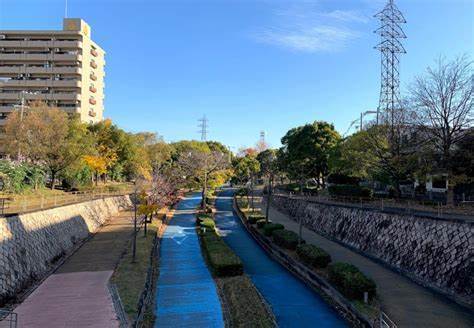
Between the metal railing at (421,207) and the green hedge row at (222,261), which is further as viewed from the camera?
the green hedge row at (222,261)

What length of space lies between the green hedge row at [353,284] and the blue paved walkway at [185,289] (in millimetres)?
5421

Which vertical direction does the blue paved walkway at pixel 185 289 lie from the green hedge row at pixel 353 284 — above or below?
below

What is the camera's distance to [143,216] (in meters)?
31.9

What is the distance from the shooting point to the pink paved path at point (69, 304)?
12.8 metres

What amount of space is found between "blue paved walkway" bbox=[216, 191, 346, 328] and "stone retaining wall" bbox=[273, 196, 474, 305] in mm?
4998

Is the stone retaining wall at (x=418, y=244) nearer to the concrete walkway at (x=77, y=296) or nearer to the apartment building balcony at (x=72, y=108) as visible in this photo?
the concrete walkway at (x=77, y=296)

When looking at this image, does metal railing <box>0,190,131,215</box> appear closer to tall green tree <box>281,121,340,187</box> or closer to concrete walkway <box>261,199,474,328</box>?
concrete walkway <box>261,199,474,328</box>

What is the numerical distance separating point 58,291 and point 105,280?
7.19ft

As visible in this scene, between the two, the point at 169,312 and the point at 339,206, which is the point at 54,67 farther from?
the point at 169,312

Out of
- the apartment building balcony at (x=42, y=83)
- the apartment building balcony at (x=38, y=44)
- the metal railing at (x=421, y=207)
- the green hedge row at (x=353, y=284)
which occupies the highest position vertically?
the apartment building balcony at (x=38, y=44)

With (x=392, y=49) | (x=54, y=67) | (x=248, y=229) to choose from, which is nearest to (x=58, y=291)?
(x=248, y=229)

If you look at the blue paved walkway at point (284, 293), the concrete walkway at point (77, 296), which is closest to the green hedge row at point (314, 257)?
the blue paved walkway at point (284, 293)

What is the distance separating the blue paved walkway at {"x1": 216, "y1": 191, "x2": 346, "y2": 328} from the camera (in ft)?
48.2


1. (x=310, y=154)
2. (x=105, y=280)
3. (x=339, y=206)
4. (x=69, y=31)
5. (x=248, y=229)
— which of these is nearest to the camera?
(x=105, y=280)
